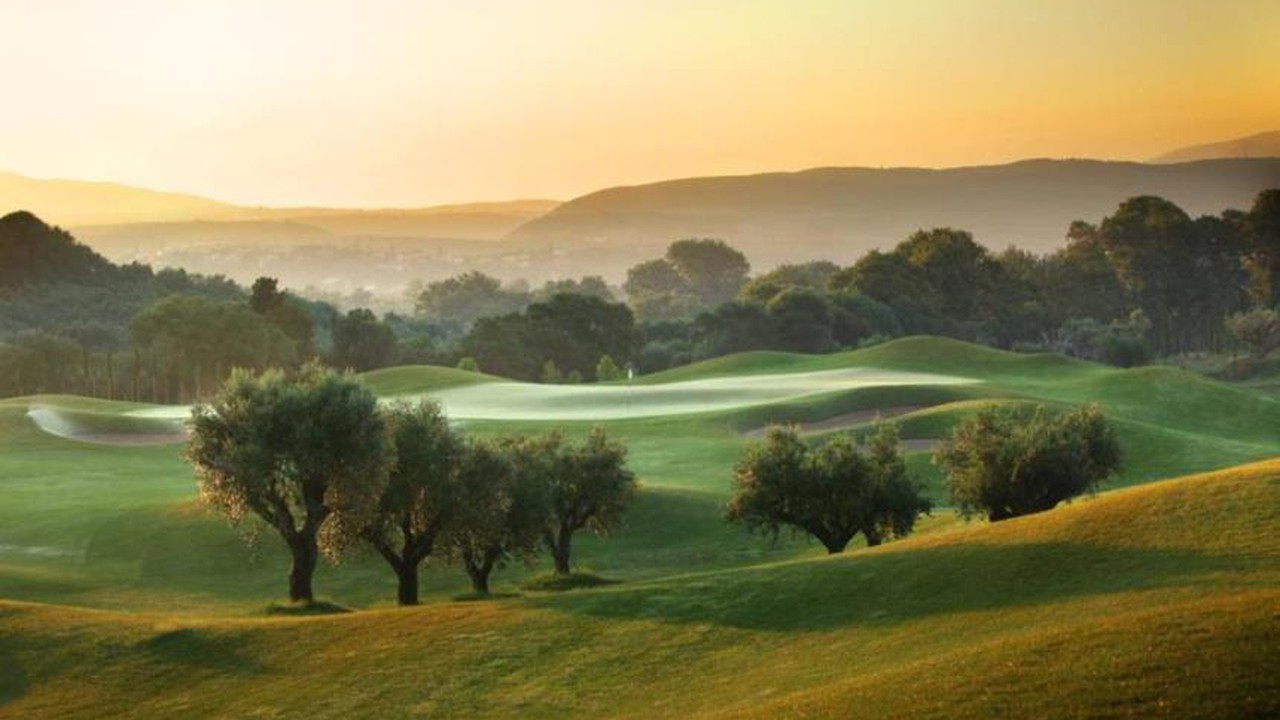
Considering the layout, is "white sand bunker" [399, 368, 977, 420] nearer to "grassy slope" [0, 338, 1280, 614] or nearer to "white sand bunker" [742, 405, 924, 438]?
"grassy slope" [0, 338, 1280, 614]

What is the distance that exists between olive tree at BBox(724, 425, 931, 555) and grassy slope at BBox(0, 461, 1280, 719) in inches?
500

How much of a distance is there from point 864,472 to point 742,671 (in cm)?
2352

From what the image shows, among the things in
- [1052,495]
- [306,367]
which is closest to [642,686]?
[306,367]

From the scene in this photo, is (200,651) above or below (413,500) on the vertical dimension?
below

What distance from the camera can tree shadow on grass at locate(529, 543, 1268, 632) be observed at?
35719 mm

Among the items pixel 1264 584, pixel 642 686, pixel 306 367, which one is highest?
pixel 306 367

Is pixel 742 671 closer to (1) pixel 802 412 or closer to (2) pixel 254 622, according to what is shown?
(2) pixel 254 622

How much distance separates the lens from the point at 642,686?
35594mm

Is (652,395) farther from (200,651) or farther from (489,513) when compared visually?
(200,651)

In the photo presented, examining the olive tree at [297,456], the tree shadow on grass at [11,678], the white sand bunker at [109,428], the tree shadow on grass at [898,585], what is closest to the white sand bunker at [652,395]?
the white sand bunker at [109,428]

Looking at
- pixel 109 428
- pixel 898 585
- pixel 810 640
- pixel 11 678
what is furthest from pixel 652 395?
pixel 810 640

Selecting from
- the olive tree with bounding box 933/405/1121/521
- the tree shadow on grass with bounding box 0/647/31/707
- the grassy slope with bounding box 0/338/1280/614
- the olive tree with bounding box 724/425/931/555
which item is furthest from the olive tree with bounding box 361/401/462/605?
the olive tree with bounding box 933/405/1121/521

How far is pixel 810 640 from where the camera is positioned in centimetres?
3659

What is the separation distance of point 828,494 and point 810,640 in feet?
69.4
